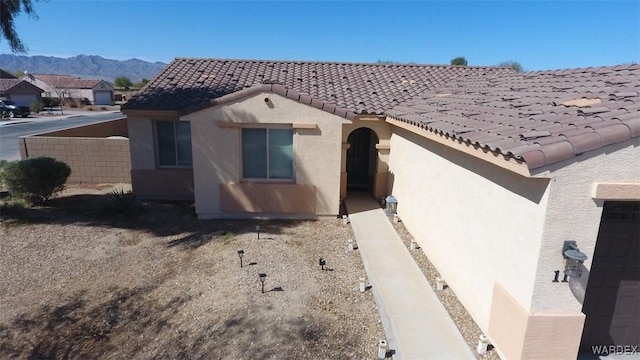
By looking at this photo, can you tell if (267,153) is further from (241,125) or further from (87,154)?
(87,154)

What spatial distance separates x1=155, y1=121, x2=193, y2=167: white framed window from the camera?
44.5 feet

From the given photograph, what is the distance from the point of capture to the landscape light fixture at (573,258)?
187 inches

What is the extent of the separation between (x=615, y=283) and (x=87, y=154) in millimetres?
17944

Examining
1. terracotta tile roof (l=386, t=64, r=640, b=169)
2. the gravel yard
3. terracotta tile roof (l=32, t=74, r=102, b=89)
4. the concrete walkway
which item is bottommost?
the gravel yard

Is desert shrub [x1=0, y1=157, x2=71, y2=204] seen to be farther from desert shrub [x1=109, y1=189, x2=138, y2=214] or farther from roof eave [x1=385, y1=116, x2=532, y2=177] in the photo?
roof eave [x1=385, y1=116, x2=532, y2=177]

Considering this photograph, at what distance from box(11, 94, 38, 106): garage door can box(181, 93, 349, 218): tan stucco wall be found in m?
60.5

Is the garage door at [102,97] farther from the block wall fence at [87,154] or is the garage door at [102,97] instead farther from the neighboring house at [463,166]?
the neighboring house at [463,166]

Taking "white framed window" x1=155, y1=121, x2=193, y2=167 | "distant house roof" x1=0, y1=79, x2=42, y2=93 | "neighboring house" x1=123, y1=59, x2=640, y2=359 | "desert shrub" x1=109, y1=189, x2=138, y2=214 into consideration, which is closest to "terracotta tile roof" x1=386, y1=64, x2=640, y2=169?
"neighboring house" x1=123, y1=59, x2=640, y2=359

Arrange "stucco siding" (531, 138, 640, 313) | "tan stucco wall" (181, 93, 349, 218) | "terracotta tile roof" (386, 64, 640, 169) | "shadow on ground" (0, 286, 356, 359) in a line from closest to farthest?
1. "terracotta tile roof" (386, 64, 640, 169)
2. "stucco siding" (531, 138, 640, 313)
3. "shadow on ground" (0, 286, 356, 359)
4. "tan stucco wall" (181, 93, 349, 218)

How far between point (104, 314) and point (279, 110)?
6560 mm

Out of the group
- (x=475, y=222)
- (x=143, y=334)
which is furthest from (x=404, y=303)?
(x=143, y=334)

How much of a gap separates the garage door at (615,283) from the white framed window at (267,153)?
795 cm

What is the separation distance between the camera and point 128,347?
629 centimetres

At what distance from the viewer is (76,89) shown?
2987 inches
